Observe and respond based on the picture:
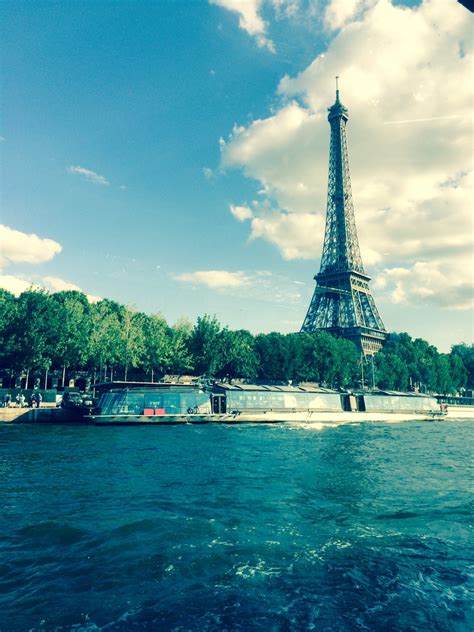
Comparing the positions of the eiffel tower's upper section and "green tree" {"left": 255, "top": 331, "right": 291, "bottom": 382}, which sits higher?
the eiffel tower's upper section

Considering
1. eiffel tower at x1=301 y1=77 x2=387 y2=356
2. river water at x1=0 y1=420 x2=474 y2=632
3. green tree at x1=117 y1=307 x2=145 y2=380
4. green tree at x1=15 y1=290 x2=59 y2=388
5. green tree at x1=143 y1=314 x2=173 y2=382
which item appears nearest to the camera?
river water at x1=0 y1=420 x2=474 y2=632

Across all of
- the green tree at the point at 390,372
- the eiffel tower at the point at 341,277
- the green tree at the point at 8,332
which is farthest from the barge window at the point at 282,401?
the eiffel tower at the point at 341,277

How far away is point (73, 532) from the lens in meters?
12.5

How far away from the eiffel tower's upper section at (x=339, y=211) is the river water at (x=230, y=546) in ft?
367

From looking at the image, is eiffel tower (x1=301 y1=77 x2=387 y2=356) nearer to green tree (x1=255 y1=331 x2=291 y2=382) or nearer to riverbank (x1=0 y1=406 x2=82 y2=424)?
green tree (x1=255 y1=331 x2=291 y2=382)

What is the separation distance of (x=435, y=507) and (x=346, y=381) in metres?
84.1

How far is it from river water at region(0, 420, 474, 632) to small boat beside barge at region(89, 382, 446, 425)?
24117mm

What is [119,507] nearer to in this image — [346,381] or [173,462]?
[173,462]

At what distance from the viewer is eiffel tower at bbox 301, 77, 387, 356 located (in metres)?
122

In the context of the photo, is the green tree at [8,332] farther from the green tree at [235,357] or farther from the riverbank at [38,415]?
the green tree at [235,357]

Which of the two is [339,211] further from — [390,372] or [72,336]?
[72,336]

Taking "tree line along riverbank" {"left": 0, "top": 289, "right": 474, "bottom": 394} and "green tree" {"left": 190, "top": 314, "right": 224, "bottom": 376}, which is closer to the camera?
"tree line along riverbank" {"left": 0, "top": 289, "right": 474, "bottom": 394}

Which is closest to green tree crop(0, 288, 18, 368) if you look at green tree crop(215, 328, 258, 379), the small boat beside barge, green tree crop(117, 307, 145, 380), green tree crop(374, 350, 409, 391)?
the small boat beside barge

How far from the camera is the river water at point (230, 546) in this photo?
833 centimetres
